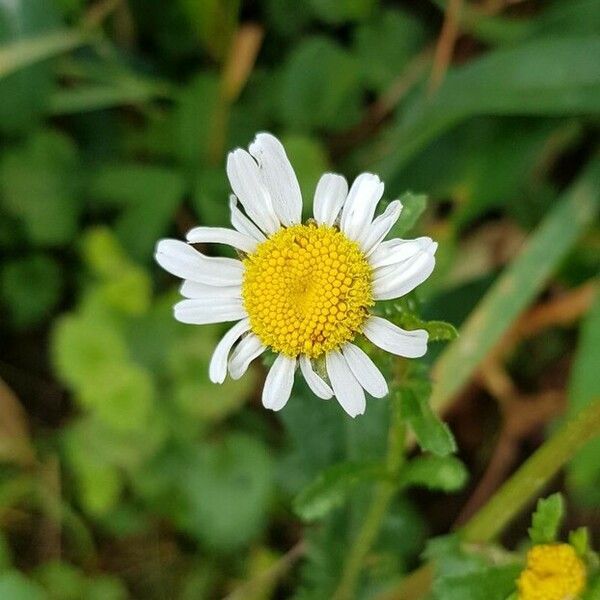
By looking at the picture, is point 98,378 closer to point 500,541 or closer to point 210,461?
point 210,461

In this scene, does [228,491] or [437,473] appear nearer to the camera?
[437,473]

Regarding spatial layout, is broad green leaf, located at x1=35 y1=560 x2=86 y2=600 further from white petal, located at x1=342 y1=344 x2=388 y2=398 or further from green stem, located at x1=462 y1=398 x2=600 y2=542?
white petal, located at x1=342 y1=344 x2=388 y2=398

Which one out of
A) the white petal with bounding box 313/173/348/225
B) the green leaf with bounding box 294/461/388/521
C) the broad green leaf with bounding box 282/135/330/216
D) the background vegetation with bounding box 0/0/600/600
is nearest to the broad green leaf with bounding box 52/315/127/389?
the background vegetation with bounding box 0/0/600/600

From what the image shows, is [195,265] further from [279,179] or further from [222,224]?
[222,224]

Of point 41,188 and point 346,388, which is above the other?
point 41,188

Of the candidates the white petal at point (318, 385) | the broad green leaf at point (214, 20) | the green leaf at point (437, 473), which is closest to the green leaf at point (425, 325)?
the white petal at point (318, 385)

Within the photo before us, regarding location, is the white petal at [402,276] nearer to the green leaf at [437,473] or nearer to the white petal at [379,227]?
the white petal at [379,227]

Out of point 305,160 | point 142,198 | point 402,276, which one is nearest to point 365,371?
point 402,276
